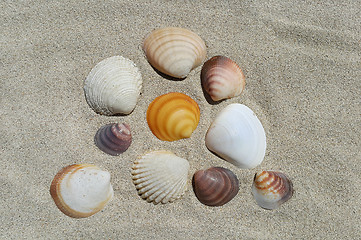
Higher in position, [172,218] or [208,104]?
[208,104]

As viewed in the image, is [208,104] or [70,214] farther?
[208,104]

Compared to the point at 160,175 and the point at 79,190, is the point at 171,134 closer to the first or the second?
the point at 160,175

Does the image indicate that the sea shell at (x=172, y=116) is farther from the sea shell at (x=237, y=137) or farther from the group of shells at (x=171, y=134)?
the sea shell at (x=237, y=137)

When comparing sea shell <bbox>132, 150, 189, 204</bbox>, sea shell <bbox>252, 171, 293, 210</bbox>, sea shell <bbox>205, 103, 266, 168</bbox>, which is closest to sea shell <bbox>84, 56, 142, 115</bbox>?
sea shell <bbox>132, 150, 189, 204</bbox>

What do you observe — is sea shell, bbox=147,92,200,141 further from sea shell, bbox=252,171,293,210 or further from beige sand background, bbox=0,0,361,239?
sea shell, bbox=252,171,293,210

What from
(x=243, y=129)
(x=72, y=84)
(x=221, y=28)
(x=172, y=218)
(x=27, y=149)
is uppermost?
(x=221, y=28)

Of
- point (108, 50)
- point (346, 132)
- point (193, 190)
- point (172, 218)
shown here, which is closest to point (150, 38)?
point (108, 50)

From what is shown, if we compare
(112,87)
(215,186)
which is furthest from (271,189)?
(112,87)

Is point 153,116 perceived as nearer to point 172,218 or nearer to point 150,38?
point 150,38

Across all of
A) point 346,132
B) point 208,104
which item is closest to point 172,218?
point 208,104
